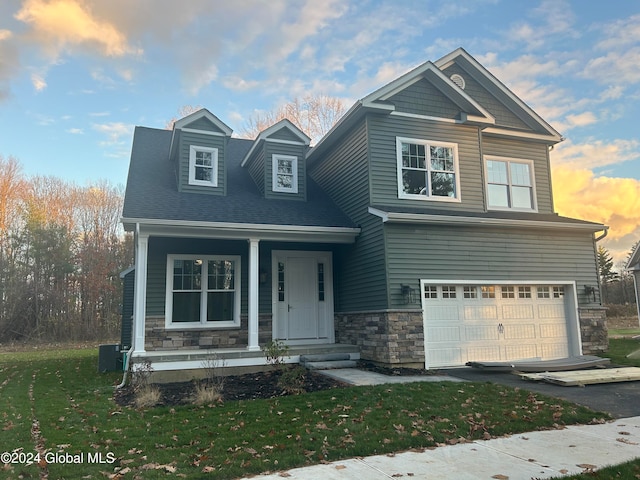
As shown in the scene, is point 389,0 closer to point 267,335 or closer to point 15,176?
point 267,335

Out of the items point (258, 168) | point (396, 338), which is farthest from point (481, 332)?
point (258, 168)

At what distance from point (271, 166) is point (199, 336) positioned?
4.93 metres

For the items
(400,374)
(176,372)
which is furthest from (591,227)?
(176,372)

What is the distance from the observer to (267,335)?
1118 cm

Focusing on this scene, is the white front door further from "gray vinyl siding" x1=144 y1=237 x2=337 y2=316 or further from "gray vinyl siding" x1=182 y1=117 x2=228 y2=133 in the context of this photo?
"gray vinyl siding" x1=182 y1=117 x2=228 y2=133

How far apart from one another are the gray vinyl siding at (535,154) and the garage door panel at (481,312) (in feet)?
11.3

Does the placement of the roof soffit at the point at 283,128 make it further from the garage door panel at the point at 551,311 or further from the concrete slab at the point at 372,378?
the garage door panel at the point at 551,311

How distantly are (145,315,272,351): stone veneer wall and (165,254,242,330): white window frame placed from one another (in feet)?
0.37

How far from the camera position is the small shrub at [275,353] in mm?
9156

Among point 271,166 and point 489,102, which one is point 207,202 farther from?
point 489,102

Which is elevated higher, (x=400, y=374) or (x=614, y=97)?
(x=614, y=97)

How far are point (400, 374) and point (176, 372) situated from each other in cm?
443

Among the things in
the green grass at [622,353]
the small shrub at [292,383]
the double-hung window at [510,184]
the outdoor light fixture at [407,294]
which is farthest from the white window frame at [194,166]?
the green grass at [622,353]

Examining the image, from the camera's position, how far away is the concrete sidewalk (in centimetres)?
408
